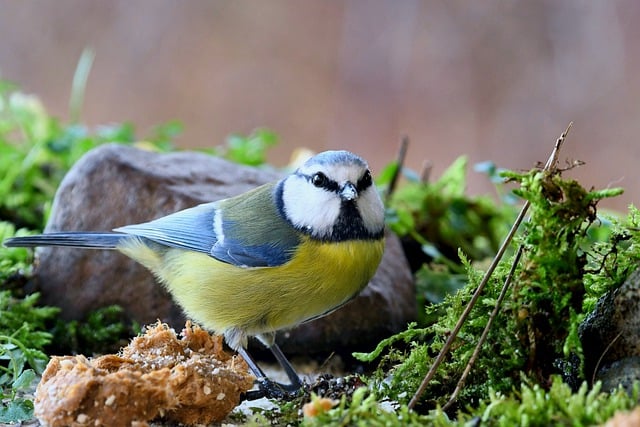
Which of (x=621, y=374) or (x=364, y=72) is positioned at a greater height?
(x=364, y=72)

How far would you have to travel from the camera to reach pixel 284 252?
2.03 m

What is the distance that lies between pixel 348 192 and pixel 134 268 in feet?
3.51

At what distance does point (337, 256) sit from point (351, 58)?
6.18 m

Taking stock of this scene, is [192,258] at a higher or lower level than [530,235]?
lower

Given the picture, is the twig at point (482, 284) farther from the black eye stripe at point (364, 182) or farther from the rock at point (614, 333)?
the black eye stripe at point (364, 182)

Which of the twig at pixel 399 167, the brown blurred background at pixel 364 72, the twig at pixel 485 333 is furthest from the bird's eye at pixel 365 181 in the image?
the brown blurred background at pixel 364 72

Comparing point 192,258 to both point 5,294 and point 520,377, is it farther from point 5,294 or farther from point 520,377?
point 520,377

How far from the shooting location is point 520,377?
1.61 metres

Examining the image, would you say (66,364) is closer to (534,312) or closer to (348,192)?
(348,192)

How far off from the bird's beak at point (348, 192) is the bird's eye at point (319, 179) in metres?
0.06

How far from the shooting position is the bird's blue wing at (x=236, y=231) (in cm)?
205

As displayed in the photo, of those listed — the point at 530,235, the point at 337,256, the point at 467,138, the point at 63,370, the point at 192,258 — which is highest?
the point at 467,138

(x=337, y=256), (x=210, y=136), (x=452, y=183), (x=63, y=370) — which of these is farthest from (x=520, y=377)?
(x=210, y=136)

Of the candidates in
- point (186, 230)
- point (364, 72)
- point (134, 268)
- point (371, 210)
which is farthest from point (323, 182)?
point (364, 72)
